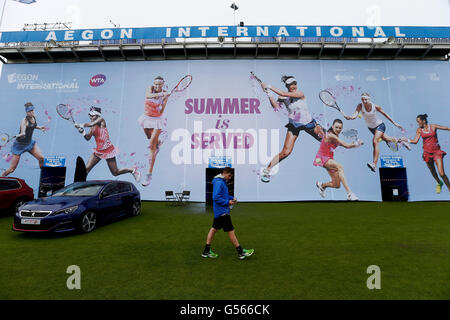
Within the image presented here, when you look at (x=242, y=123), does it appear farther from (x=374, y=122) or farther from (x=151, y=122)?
(x=374, y=122)

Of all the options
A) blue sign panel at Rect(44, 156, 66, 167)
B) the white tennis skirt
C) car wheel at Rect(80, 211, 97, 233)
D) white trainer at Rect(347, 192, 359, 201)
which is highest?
the white tennis skirt

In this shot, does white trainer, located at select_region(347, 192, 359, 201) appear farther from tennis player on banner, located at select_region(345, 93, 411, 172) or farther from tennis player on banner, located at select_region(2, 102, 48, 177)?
tennis player on banner, located at select_region(2, 102, 48, 177)

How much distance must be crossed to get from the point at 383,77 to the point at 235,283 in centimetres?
1878

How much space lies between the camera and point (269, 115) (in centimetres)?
1597

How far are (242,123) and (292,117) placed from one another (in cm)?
343

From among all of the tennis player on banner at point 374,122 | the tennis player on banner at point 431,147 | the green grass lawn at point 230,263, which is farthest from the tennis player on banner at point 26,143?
the tennis player on banner at point 431,147

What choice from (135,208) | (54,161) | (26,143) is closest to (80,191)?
(135,208)

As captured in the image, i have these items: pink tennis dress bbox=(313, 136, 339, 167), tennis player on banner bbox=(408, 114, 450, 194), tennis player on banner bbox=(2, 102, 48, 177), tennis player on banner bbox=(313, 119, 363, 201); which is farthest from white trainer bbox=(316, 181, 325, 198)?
tennis player on banner bbox=(2, 102, 48, 177)

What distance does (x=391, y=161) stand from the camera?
15.3 metres

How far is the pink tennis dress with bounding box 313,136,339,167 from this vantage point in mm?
15398

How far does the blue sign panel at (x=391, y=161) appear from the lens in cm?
1528

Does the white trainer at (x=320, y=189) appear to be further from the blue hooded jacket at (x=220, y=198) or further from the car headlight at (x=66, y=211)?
the car headlight at (x=66, y=211)

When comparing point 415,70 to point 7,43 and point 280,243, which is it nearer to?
point 280,243

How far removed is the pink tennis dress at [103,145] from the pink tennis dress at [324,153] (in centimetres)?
1351
